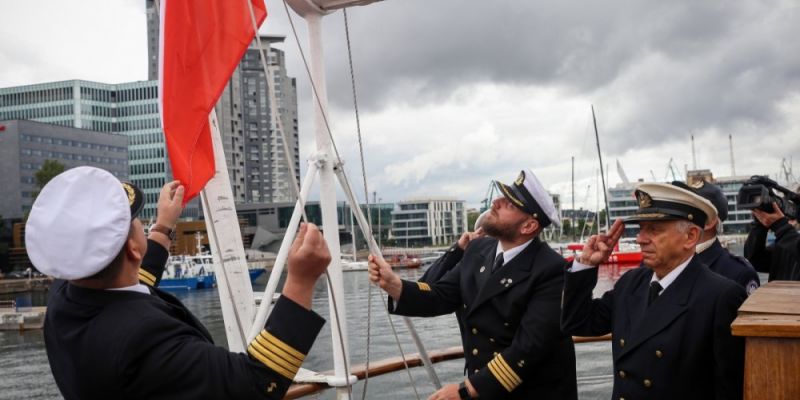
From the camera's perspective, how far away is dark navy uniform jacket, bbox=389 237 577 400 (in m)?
3.29

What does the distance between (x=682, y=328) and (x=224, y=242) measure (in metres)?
2.62

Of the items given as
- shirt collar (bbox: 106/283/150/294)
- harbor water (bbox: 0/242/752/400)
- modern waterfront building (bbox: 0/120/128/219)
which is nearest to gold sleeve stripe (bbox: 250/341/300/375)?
shirt collar (bbox: 106/283/150/294)

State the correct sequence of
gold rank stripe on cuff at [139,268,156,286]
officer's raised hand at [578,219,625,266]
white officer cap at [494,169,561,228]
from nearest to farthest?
gold rank stripe on cuff at [139,268,156,286]
officer's raised hand at [578,219,625,266]
white officer cap at [494,169,561,228]

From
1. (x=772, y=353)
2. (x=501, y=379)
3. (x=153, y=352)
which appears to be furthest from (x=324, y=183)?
(x=772, y=353)

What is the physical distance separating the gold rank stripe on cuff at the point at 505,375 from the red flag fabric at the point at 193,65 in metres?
1.76

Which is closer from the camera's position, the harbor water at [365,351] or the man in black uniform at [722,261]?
the man in black uniform at [722,261]

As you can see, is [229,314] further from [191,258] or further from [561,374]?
[191,258]

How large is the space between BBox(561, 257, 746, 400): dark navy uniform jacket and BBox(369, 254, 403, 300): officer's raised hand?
1.00 metres

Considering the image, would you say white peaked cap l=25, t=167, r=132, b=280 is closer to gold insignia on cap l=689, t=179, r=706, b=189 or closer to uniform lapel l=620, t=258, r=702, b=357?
uniform lapel l=620, t=258, r=702, b=357

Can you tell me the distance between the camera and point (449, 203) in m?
167

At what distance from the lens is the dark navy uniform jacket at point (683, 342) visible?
2574 mm

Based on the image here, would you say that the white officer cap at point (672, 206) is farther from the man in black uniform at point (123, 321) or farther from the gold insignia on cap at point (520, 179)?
the man in black uniform at point (123, 321)

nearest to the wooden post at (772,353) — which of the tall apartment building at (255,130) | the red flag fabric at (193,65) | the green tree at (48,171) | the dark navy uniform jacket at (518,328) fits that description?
the dark navy uniform jacket at (518,328)

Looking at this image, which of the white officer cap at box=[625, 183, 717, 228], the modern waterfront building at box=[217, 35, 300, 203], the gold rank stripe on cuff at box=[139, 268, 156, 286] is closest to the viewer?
the gold rank stripe on cuff at box=[139, 268, 156, 286]
